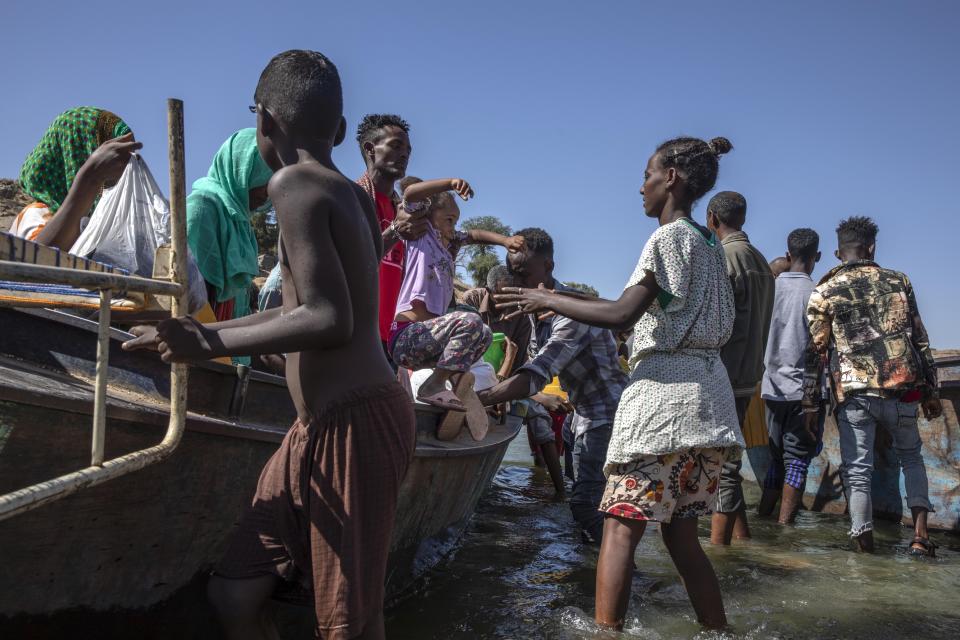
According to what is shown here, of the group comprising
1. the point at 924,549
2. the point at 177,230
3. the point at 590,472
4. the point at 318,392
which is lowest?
the point at 924,549

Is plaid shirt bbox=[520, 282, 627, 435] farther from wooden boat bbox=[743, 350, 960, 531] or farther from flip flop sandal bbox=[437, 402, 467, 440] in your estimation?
wooden boat bbox=[743, 350, 960, 531]

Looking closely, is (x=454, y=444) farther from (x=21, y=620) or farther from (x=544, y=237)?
(x=21, y=620)

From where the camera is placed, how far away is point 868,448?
508 centimetres

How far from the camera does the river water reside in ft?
11.1

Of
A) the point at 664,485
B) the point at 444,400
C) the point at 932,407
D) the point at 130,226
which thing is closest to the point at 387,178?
the point at 444,400

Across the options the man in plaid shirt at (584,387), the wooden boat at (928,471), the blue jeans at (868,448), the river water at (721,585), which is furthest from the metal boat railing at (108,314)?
the wooden boat at (928,471)

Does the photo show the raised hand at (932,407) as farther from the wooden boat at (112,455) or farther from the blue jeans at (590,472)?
the wooden boat at (112,455)

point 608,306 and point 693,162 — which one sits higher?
point 693,162

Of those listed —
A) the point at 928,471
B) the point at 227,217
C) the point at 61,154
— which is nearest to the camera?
the point at 227,217

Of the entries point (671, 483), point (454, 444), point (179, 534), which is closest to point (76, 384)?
point (179, 534)

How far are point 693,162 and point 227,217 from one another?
195 centimetres

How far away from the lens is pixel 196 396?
249cm

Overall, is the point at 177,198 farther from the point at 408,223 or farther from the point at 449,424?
the point at 449,424

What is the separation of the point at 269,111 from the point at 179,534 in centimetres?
133
